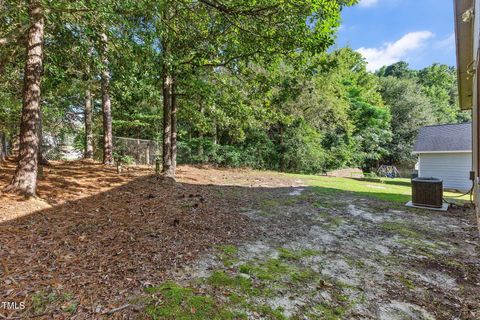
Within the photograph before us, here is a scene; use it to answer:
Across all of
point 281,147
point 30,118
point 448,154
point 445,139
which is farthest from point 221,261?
point 445,139

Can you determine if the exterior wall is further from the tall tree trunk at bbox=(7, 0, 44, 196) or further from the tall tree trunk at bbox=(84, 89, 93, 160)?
the tall tree trunk at bbox=(84, 89, 93, 160)

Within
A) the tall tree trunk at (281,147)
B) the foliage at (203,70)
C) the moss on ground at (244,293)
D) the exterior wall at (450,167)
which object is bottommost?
the moss on ground at (244,293)

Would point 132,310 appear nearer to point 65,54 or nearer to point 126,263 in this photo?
point 126,263

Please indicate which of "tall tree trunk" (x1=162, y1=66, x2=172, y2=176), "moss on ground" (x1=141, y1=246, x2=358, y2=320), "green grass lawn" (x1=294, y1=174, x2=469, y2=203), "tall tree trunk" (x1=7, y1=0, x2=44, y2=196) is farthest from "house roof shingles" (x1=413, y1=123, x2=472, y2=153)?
"tall tree trunk" (x1=7, y1=0, x2=44, y2=196)

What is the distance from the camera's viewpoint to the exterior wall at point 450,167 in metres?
11.5

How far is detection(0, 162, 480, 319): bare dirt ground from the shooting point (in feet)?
6.57

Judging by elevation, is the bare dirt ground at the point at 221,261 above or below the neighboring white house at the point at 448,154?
below

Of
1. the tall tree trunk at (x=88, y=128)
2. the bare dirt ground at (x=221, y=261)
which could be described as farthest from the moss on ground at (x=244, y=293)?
the tall tree trunk at (x=88, y=128)

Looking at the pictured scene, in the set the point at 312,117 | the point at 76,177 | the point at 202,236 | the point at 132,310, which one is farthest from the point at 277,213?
the point at 312,117

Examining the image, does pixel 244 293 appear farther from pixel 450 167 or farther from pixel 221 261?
pixel 450 167

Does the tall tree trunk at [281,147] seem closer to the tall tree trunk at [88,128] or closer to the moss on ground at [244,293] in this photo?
the tall tree trunk at [88,128]

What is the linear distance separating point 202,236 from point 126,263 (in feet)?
3.80

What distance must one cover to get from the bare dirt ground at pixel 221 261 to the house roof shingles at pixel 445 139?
8.56m

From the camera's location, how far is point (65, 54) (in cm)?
556
